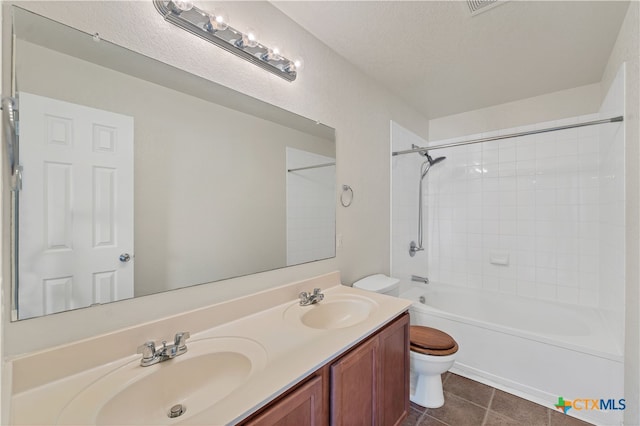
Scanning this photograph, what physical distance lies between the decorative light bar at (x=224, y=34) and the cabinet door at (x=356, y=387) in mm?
1428

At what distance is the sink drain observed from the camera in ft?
2.86

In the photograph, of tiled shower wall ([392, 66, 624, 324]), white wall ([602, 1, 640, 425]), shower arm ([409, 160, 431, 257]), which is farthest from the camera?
shower arm ([409, 160, 431, 257])

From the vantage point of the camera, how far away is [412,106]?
287 centimetres

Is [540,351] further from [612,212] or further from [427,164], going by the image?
[427,164]

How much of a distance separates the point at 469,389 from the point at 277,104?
240cm

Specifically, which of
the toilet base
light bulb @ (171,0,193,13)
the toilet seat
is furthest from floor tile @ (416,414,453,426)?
light bulb @ (171,0,193,13)

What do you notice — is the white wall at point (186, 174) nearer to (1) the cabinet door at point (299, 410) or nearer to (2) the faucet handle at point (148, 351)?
(2) the faucet handle at point (148, 351)

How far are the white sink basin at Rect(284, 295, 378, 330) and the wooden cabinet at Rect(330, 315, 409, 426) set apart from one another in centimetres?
18

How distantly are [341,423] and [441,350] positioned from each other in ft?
3.28

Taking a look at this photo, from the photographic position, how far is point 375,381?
1255 millimetres

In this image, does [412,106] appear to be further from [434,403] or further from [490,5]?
[434,403]

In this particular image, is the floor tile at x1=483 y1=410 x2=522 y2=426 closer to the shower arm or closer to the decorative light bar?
the shower arm

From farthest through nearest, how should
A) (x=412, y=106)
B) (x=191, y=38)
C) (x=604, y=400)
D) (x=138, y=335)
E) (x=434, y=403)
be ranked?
(x=412, y=106)
(x=434, y=403)
(x=604, y=400)
(x=191, y=38)
(x=138, y=335)

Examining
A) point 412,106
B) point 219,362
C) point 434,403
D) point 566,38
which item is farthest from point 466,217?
point 219,362
